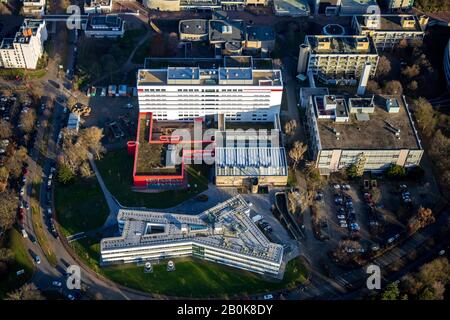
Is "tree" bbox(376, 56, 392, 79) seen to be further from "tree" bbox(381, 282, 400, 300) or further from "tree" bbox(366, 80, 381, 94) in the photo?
"tree" bbox(381, 282, 400, 300)

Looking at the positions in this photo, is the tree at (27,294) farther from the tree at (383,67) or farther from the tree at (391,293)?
the tree at (383,67)

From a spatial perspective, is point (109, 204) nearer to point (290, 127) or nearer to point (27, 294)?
point (27, 294)

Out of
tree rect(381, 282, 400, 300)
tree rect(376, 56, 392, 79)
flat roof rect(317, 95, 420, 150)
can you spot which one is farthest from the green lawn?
tree rect(376, 56, 392, 79)

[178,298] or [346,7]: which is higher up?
[346,7]

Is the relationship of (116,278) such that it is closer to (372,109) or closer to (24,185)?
(24,185)
